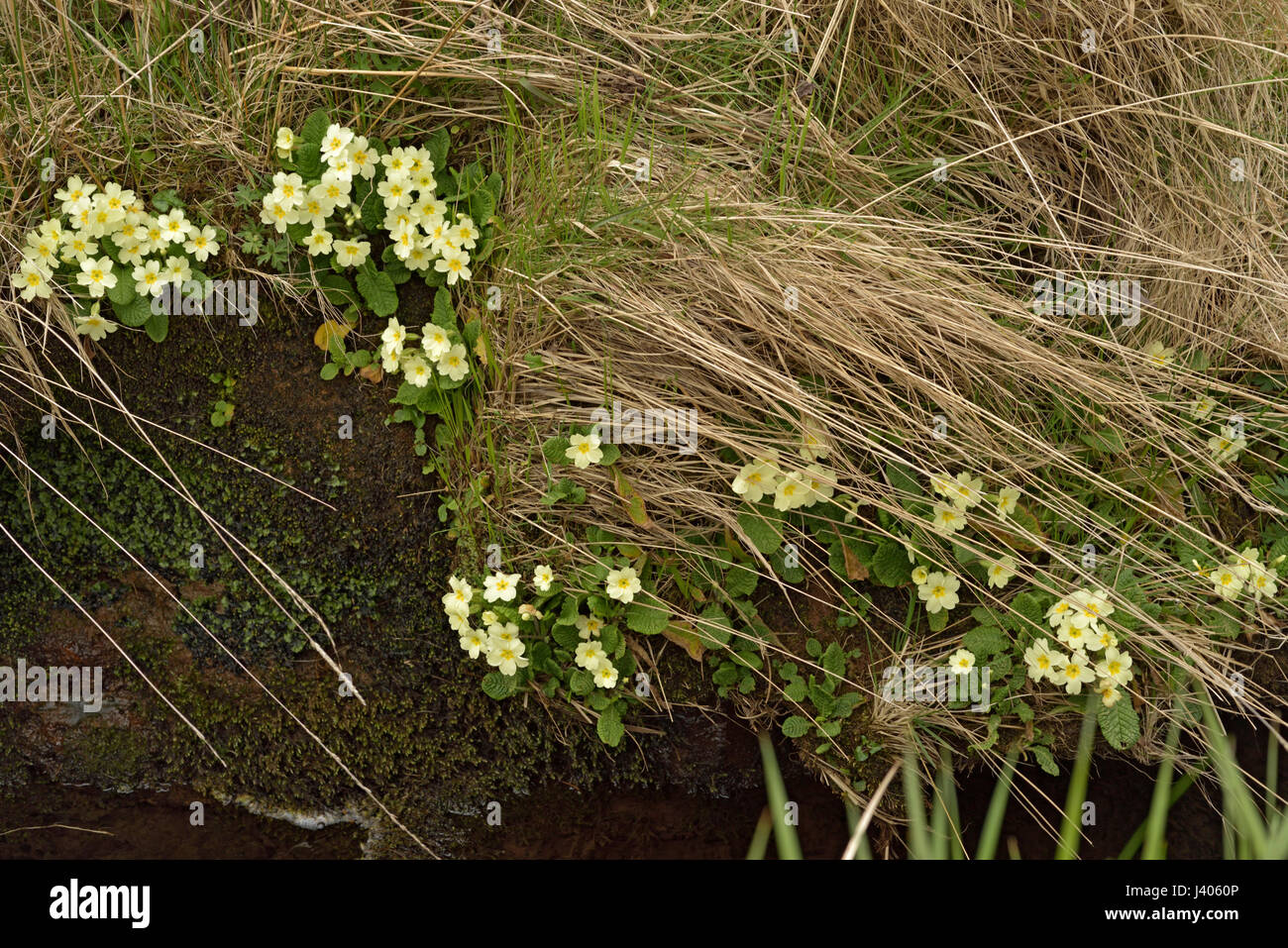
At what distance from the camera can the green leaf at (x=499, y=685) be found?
2.85 m

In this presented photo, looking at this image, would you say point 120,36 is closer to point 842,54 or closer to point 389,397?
point 389,397

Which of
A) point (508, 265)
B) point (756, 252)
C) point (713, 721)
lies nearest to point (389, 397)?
point (508, 265)

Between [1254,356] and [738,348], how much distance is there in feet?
6.03

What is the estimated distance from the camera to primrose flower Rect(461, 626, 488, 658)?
2797 mm

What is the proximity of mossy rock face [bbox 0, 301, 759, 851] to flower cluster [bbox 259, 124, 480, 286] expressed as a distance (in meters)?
0.42

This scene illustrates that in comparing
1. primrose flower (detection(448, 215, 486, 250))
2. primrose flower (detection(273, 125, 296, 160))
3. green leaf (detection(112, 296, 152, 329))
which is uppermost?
primrose flower (detection(273, 125, 296, 160))

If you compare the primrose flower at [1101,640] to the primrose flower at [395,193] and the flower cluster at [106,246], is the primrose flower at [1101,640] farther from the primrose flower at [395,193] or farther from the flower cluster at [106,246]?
the flower cluster at [106,246]

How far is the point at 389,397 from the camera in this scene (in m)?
2.97

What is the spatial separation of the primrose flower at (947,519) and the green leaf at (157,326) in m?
2.42

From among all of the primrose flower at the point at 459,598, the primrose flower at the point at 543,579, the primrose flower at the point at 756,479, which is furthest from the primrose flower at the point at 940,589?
the primrose flower at the point at 459,598

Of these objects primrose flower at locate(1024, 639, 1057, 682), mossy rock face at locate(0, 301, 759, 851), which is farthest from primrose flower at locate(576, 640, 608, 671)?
primrose flower at locate(1024, 639, 1057, 682)

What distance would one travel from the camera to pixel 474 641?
9.21 ft

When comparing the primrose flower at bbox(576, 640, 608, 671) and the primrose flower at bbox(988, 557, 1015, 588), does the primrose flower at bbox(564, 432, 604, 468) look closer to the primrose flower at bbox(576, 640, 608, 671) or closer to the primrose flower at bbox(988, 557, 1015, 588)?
the primrose flower at bbox(576, 640, 608, 671)

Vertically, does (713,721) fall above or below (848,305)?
below
